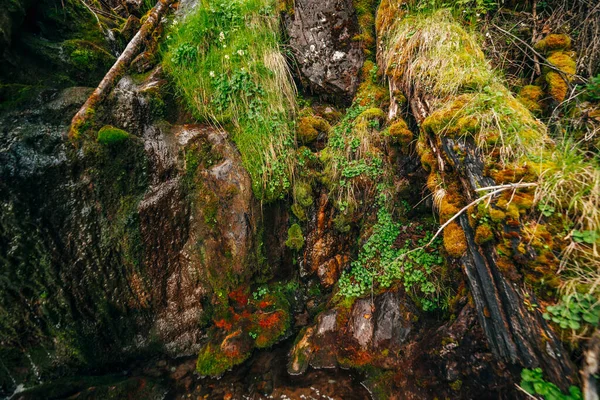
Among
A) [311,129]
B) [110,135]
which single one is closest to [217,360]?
[110,135]

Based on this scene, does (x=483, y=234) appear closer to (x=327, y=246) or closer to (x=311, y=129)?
(x=327, y=246)

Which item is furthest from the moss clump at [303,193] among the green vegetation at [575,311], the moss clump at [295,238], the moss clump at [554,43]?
the moss clump at [554,43]

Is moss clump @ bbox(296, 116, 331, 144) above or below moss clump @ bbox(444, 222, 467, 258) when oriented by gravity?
above

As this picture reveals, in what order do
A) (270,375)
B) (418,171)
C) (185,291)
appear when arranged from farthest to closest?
(185,291), (418,171), (270,375)

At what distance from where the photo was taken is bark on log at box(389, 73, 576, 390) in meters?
1.68

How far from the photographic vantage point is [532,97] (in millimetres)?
3137

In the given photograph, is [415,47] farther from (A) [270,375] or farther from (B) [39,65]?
(B) [39,65]

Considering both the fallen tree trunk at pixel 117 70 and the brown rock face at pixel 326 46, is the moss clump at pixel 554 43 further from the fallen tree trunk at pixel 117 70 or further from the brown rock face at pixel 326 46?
the fallen tree trunk at pixel 117 70

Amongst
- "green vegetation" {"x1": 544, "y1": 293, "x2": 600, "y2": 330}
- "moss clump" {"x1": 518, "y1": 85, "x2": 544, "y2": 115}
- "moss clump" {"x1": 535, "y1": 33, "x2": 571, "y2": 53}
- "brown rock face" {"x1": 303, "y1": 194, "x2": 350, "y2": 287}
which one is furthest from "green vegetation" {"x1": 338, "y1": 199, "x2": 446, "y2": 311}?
"moss clump" {"x1": 535, "y1": 33, "x2": 571, "y2": 53}

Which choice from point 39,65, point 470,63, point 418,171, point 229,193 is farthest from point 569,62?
point 39,65

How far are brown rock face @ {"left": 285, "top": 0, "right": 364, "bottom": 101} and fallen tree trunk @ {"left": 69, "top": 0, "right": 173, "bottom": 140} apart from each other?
228cm

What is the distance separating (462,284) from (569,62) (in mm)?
2851

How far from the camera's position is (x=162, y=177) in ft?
11.8

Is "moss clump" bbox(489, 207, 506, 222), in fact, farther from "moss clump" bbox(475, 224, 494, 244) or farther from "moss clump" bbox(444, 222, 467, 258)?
"moss clump" bbox(444, 222, 467, 258)
